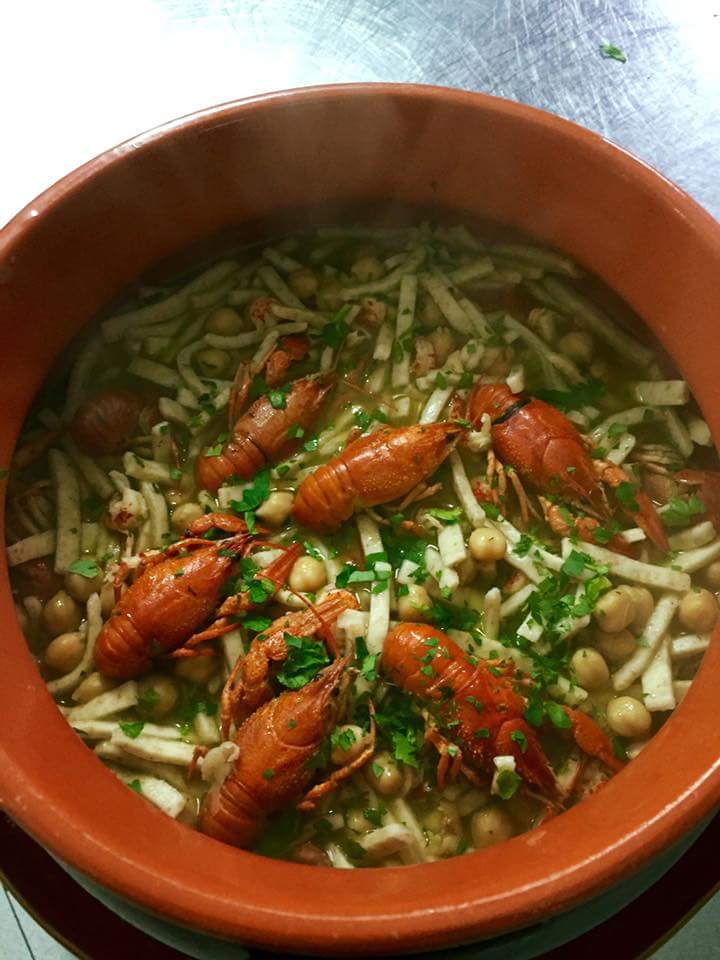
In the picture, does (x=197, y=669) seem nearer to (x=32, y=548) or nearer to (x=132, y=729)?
(x=132, y=729)

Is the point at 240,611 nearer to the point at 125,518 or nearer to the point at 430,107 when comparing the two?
the point at 125,518

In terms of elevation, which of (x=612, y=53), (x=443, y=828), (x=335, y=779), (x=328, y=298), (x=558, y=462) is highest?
(x=612, y=53)

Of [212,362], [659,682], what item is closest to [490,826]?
[659,682]

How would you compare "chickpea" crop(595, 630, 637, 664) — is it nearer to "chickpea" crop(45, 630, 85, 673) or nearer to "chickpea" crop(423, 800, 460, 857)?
"chickpea" crop(423, 800, 460, 857)

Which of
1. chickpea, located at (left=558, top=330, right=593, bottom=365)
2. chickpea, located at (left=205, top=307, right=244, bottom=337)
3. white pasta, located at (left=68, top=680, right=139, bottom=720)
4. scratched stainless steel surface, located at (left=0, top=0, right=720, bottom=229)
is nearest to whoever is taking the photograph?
white pasta, located at (left=68, top=680, right=139, bottom=720)

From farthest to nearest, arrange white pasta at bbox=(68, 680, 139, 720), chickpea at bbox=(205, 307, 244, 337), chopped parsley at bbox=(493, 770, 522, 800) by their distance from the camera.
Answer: chickpea at bbox=(205, 307, 244, 337)
white pasta at bbox=(68, 680, 139, 720)
chopped parsley at bbox=(493, 770, 522, 800)

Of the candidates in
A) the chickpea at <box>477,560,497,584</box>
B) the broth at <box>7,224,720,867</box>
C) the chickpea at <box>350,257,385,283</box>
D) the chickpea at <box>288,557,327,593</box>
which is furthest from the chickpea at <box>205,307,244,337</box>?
the chickpea at <box>477,560,497,584</box>

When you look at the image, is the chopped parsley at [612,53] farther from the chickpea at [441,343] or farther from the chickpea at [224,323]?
the chickpea at [224,323]
